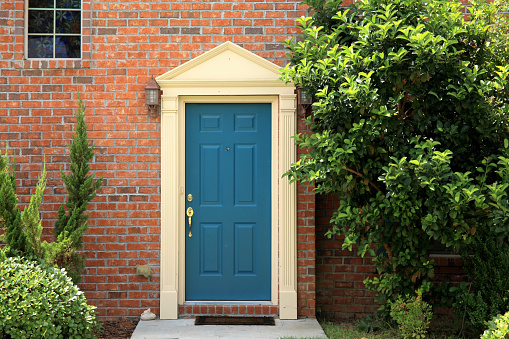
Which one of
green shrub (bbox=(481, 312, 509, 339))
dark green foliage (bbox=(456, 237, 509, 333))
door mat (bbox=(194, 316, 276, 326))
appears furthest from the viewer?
door mat (bbox=(194, 316, 276, 326))

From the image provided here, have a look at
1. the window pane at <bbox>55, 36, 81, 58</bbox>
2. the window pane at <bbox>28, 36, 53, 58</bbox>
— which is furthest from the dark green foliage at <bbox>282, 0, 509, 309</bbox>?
the window pane at <bbox>28, 36, 53, 58</bbox>

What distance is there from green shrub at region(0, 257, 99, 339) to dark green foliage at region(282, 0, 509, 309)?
2261mm

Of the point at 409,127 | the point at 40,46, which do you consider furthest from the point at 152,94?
the point at 409,127

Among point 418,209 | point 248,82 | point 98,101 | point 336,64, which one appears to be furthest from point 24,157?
point 418,209

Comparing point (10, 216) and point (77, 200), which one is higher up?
point (77, 200)

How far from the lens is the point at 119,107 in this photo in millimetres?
5750

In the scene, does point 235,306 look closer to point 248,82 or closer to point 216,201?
point 216,201

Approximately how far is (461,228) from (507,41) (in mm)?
1857

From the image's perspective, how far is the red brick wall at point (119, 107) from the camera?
225 inches

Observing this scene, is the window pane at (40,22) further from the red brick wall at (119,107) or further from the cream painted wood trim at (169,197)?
the cream painted wood trim at (169,197)

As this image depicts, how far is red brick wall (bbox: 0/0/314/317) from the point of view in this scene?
18.7 feet

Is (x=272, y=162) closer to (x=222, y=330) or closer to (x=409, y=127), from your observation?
(x=409, y=127)

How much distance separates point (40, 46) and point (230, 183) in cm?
262

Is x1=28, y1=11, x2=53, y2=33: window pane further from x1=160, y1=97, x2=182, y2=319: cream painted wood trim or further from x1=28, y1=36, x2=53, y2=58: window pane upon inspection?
x1=160, y1=97, x2=182, y2=319: cream painted wood trim
